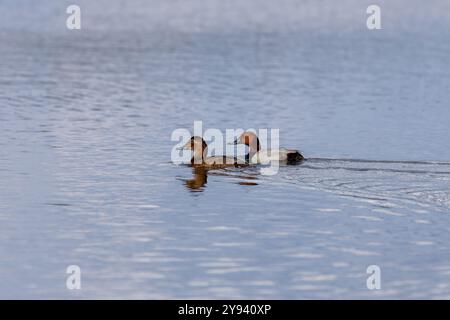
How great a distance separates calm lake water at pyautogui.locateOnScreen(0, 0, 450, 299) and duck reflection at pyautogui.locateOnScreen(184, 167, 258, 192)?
49mm

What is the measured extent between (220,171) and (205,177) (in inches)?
A: 25.3

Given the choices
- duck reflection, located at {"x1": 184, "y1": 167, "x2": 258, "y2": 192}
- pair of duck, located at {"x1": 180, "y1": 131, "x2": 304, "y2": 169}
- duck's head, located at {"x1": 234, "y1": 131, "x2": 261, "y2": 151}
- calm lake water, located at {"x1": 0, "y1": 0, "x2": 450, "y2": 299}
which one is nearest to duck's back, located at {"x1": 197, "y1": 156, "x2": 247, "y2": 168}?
pair of duck, located at {"x1": 180, "y1": 131, "x2": 304, "y2": 169}

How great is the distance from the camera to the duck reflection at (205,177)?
17.9 m

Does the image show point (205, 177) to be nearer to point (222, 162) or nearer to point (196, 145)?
point (222, 162)

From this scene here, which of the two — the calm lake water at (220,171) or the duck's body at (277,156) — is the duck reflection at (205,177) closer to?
the calm lake water at (220,171)

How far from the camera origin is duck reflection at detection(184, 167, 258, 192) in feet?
58.8

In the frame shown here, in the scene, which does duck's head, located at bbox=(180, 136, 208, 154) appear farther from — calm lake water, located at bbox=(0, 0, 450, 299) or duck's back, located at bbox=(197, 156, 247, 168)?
calm lake water, located at bbox=(0, 0, 450, 299)

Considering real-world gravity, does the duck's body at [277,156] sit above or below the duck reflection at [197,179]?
above

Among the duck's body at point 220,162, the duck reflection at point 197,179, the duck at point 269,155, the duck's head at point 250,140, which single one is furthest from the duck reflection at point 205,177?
the duck's head at point 250,140

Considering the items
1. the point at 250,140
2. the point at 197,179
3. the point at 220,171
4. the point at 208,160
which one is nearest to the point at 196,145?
the point at 208,160

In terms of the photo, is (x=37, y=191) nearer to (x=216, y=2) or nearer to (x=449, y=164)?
(x=449, y=164)

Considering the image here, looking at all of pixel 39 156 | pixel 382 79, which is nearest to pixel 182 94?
pixel 382 79

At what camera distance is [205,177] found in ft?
61.7

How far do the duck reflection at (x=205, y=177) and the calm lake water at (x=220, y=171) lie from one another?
49mm
